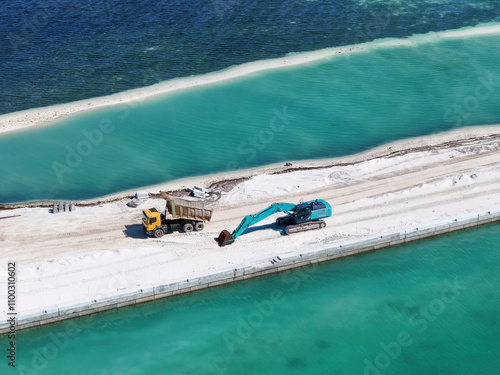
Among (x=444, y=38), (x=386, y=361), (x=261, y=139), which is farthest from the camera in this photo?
(x=444, y=38)

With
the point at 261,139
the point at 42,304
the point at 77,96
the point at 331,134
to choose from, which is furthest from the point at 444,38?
the point at 42,304

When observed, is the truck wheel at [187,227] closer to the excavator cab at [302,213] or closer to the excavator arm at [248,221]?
the excavator arm at [248,221]

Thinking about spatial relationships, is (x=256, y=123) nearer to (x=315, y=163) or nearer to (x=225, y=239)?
(x=315, y=163)

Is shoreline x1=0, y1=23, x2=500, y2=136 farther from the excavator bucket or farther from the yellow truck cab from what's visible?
the excavator bucket

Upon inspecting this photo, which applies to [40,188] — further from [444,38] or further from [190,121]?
[444,38]

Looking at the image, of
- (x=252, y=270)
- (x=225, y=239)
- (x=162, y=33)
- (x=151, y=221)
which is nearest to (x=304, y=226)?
(x=252, y=270)
